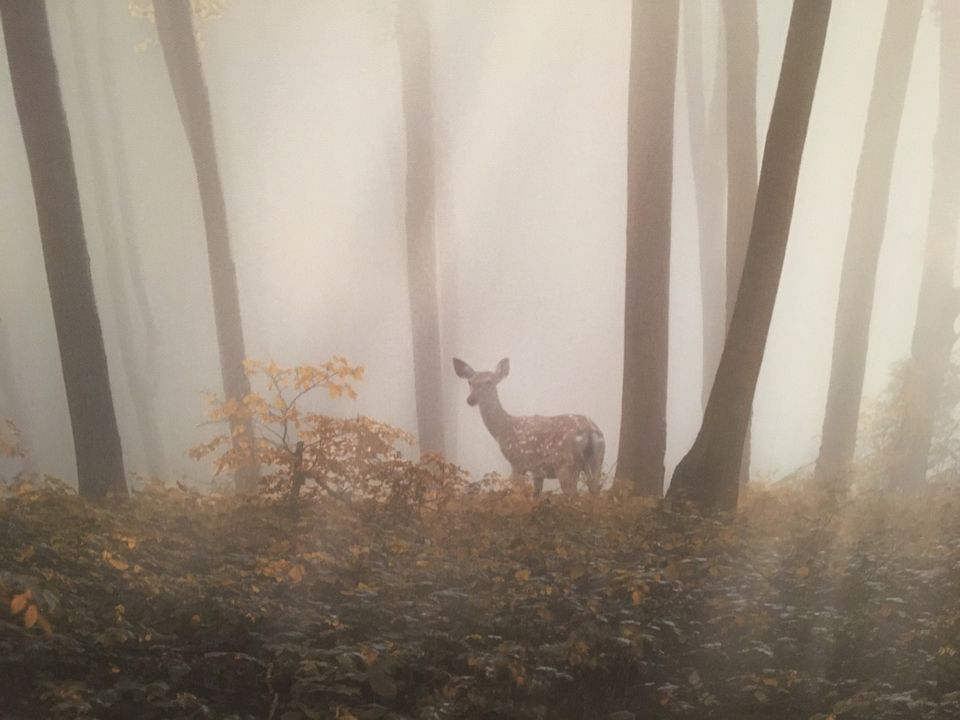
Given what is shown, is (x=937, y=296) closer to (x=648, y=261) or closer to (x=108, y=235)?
(x=648, y=261)

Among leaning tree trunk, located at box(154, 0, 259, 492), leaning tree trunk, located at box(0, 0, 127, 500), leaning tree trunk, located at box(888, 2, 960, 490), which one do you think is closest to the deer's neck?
leaning tree trunk, located at box(154, 0, 259, 492)

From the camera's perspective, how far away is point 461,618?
5438mm

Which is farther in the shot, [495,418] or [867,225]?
[867,225]

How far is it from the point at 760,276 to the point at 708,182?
10.5m

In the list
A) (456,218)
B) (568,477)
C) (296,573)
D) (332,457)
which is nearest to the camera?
(296,573)

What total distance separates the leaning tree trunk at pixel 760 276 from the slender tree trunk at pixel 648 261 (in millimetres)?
1554

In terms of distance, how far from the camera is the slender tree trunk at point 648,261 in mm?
9742

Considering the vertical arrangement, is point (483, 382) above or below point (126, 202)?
below

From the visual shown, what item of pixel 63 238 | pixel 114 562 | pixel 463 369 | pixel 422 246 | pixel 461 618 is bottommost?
pixel 461 618

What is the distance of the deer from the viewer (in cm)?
1076

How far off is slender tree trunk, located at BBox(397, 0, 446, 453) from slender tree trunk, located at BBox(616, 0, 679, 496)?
4.48 m

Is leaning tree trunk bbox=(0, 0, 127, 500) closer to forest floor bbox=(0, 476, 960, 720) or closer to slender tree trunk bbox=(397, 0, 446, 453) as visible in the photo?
forest floor bbox=(0, 476, 960, 720)

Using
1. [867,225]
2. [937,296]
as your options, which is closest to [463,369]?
[867,225]

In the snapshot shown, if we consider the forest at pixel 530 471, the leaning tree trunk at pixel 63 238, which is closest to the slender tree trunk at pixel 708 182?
the forest at pixel 530 471
